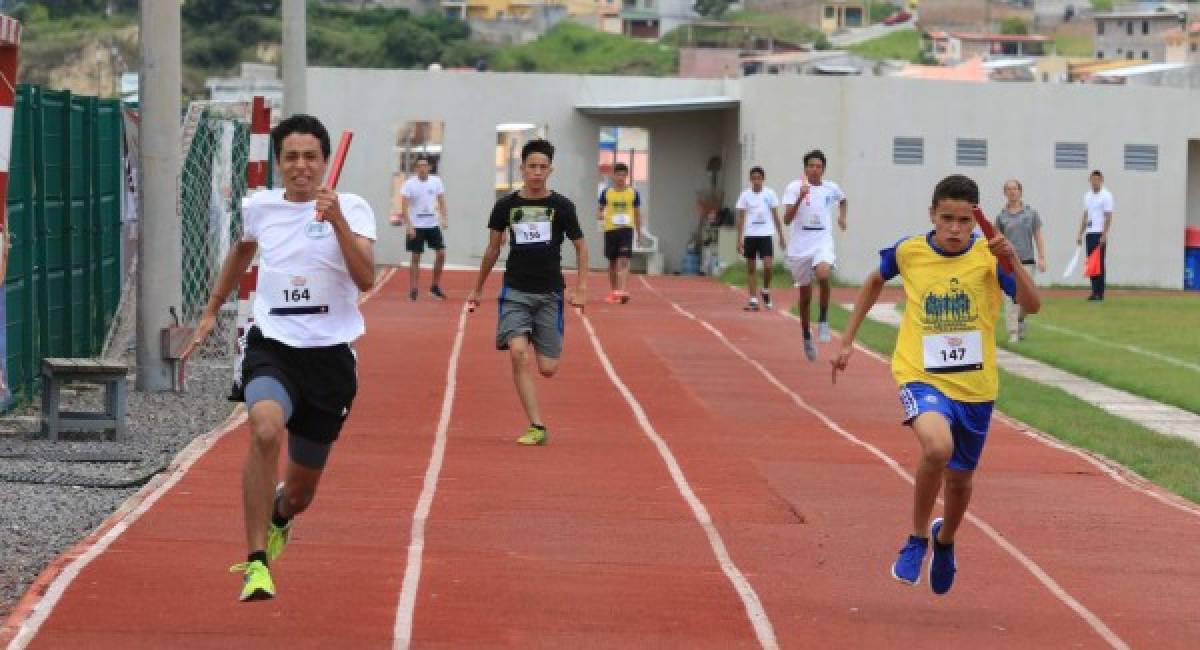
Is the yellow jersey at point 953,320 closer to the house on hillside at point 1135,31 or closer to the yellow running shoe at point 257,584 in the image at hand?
the yellow running shoe at point 257,584

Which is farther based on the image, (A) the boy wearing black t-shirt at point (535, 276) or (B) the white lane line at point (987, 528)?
(A) the boy wearing black t-shirt at point (535, 276)

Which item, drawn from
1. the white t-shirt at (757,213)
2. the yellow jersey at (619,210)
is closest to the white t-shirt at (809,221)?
the white t-shirt at (757,213)

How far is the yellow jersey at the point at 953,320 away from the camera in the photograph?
912 centimetres

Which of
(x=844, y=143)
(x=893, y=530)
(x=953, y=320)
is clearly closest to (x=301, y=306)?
(x=953, y=320)

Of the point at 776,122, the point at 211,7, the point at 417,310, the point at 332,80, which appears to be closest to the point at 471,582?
the point at 417,310

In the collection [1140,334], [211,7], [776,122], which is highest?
[211,7]

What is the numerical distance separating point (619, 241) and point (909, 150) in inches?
435

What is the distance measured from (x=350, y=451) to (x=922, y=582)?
4.87 m

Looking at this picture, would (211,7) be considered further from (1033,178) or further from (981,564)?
(981,564)

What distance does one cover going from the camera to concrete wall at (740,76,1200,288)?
128 ft

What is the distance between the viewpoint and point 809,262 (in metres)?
21.7

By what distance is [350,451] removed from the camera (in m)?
13.9

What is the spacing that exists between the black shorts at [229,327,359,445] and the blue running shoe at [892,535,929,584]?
7.64 feet

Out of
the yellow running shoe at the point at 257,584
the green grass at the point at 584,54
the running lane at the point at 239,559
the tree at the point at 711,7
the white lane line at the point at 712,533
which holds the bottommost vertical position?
the white lane line at the point at 712,533
